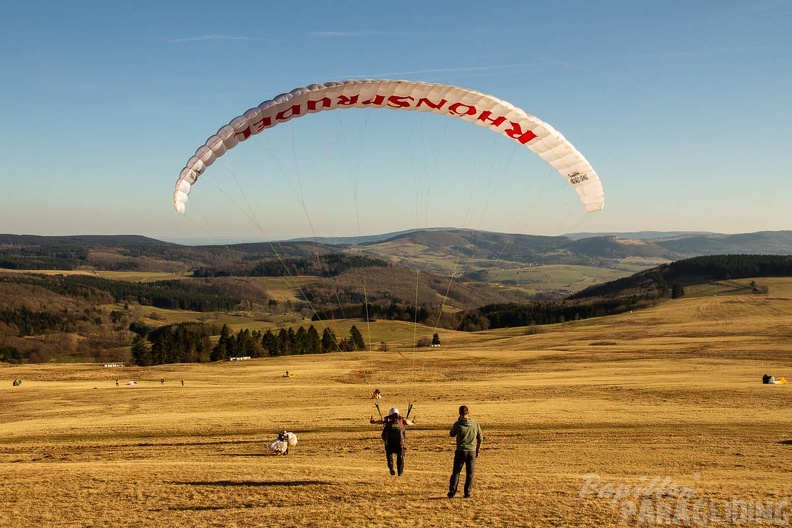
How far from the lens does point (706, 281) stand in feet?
540

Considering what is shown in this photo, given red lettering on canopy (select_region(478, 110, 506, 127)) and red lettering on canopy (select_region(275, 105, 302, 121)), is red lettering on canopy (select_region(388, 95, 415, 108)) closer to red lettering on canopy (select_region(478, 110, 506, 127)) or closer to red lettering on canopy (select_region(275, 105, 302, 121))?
red lettering on canopy (select_region(478, 110, 506, 127))

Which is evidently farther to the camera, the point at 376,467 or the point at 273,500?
the point at 376,467

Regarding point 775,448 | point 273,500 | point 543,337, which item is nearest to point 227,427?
point 273,500

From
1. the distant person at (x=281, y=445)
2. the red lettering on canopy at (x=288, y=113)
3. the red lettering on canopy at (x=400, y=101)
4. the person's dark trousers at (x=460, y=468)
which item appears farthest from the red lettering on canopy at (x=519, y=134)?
the distant person at (x=281, y=445)

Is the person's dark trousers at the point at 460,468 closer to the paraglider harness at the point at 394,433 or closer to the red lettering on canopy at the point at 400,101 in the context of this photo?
the paraglider harness at the point at 394,433

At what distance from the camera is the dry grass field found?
1124cm

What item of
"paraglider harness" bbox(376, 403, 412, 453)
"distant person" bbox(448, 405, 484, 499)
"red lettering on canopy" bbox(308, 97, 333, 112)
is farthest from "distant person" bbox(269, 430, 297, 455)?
"red lettering on canopy" bbox(308, 97, 333, 112)

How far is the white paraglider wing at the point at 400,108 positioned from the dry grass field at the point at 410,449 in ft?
28.7

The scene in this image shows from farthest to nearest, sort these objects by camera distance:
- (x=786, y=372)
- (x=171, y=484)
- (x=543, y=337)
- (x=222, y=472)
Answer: (x=543, y=337) → (x=786, y=372) → (x=222, y=472) → (x=171, y=484)

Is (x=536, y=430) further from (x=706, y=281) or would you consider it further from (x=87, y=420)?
(x=706, y=281)

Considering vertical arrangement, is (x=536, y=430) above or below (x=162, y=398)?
above

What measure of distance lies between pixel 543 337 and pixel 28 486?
251ft

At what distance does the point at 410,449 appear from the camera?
1891 cm

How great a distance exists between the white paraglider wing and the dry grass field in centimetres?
873
